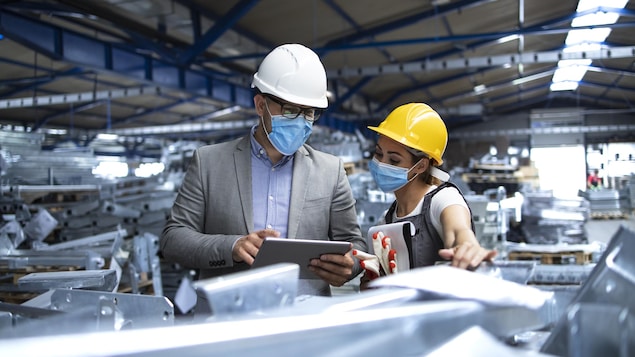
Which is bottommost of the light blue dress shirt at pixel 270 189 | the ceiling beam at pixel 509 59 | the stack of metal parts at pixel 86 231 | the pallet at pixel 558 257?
the pallet at pixel 558 257

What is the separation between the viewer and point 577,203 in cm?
960

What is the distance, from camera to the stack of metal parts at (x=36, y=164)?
25.5 feet

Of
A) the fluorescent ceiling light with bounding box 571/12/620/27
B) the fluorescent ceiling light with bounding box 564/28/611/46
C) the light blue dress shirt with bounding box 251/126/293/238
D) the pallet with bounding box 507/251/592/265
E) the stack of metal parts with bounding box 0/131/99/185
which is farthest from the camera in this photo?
the fluorescent ceiling light with bounding box 564/28/611/46

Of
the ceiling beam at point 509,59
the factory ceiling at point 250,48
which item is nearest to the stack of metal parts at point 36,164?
the factory ceiling at point 250,48

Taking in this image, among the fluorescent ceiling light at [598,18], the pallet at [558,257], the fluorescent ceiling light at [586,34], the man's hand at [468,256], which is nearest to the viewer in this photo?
the man's hand at [468,256]

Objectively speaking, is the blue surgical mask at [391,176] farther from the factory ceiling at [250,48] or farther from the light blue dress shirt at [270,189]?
the factory ceiling at [250,48]

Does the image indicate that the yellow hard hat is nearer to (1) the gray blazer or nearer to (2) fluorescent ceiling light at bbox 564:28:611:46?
(1) the gray blazer

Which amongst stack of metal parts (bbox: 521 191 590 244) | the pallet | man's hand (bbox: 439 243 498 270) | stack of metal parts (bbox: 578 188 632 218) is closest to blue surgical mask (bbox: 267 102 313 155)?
man's hand (bbox: 439 243 498 270)

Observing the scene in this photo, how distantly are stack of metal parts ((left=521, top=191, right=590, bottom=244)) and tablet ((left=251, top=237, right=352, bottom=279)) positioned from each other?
257 inches

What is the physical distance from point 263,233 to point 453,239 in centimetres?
62

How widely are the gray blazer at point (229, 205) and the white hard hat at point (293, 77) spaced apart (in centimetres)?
27

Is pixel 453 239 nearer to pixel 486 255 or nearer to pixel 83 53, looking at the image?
pixel 486 255

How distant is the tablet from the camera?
5.32 ft

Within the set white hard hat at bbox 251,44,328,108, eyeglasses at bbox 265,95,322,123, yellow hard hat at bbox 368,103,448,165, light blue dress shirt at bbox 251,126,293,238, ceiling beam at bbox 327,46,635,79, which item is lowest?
light blue dress shirt at bbox 251,126,293,238
